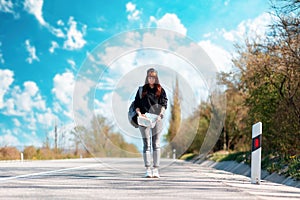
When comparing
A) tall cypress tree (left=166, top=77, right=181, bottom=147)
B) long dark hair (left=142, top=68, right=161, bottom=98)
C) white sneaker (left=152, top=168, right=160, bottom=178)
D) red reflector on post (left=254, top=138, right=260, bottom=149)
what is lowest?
white sneaker (left=152, top=168, right=160, bottom=178)

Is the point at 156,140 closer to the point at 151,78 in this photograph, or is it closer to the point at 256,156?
the point at 151,78

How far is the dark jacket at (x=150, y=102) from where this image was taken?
7.21m

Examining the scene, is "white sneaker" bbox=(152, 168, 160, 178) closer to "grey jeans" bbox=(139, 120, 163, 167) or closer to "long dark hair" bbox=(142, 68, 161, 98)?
"grey jeans" bbox=(139, 120, 163, 167)

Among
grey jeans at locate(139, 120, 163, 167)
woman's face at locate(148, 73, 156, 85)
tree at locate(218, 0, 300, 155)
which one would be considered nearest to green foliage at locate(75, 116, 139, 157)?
grey jeans at locate(139, 120, 163, 167)

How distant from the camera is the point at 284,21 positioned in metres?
10.6

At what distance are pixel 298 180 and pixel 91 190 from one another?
13.2 ft

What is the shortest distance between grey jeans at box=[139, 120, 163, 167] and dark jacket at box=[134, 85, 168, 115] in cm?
26

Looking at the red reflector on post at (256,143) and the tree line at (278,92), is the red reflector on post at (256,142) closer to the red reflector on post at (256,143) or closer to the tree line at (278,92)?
the red reflector on post at (256,143)

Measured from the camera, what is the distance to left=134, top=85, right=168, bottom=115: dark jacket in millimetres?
7215

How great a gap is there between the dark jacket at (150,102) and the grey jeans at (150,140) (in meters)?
0.26

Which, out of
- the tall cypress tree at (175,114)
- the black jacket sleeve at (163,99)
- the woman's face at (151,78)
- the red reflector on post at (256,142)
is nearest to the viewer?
the red reflector on post at (256,142)

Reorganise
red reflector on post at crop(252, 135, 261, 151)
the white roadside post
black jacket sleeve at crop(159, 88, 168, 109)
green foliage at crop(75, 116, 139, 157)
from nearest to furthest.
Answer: the white roadside post < red reflector on post at crop(252, 135, 261, 151) < black jacket sleeve at crop(159, 88, 168, 109) < green foliage at crop(75, 116, 139, 157)

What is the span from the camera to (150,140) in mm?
7445

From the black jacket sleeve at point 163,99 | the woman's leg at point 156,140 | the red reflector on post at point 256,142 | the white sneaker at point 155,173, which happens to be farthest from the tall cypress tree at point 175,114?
the red reflector on post at point 256,142
